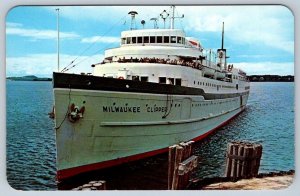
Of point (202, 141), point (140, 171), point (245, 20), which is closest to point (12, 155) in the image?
point (140, 171)

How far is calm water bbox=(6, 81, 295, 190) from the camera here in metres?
2.88

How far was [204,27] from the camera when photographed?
302 centimetres

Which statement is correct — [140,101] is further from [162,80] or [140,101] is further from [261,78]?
[261,78]

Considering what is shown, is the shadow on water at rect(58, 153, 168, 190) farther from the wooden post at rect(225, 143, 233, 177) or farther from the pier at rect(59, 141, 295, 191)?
the wooden post at rect(225, 143, 233, 177)

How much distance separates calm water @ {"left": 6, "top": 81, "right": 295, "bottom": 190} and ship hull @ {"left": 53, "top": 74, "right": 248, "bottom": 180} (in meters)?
0.10

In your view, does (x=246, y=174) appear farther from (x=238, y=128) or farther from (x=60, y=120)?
(x=60, y=120)

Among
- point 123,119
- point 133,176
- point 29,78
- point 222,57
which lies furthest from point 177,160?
point 29,78

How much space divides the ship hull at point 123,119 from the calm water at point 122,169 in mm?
98

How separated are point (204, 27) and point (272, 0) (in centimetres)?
44

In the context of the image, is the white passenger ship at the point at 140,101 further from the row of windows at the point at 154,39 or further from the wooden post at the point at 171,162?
the wooden post at the point at 171,162

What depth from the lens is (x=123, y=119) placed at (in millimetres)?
3309

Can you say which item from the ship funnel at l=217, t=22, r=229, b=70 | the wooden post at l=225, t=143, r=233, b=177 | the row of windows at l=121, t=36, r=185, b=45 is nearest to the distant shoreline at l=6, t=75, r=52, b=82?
the row of windows at l=121, t=36, r=185, b=45

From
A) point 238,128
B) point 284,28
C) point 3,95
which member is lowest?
point 238,128

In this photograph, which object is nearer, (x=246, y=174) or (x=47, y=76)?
(x=47, y=76)
